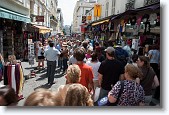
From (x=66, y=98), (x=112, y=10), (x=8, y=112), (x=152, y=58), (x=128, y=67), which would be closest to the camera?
(x=66, y=98)

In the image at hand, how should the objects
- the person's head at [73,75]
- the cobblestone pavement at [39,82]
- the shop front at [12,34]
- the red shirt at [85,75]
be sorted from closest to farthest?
1. the person's head at [73,75]
2. the red shirt at [85,75]
3. the cobblestone pavement at [39,82]
4. the shop front at [12,34]

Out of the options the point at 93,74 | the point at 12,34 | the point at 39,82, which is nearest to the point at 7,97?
the point at 93,74

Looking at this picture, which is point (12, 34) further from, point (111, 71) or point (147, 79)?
point (147, 79)

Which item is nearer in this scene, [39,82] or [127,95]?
Result: [127,95]

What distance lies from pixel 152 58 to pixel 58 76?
4139 mm

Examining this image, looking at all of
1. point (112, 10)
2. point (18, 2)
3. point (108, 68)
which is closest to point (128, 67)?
point (108, 68)

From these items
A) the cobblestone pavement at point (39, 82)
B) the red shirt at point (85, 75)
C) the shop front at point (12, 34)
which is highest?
the shop front at point (12, 34)

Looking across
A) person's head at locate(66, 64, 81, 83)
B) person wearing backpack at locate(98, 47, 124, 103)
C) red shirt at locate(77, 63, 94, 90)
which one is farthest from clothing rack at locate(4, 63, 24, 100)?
person's head at locate(66, 64, 81, 83)

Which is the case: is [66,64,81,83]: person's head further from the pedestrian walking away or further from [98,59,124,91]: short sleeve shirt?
the pedestrian walking away

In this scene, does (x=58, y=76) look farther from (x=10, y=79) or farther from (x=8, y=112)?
(x=8, y=112)

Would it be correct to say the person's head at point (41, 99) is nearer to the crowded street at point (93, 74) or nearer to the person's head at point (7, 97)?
the crowded street at point (93, 74)

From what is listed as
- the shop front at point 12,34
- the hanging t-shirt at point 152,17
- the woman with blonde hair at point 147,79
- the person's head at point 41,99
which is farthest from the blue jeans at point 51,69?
the person's head at point 41,99

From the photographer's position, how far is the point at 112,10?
1794cm

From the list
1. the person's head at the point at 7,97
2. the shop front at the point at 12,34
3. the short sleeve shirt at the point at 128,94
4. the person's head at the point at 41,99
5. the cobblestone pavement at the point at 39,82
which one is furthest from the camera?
the shop front at the point at 12,34
